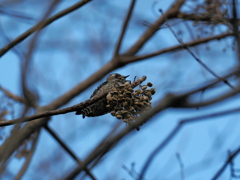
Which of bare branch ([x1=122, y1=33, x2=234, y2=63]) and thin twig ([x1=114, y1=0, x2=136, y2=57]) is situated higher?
thin twig ([x1=114, y1=0, x2=136, y2=57])

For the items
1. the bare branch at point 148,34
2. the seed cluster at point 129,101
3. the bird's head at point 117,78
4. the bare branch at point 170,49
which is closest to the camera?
the seed cluster at point 129,101

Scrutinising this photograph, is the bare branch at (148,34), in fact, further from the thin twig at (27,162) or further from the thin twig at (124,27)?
the thin twig at (27,162)

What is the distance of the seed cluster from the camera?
8.95 feet

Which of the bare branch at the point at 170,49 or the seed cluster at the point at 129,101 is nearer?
the seed cluster at the point at 129,101

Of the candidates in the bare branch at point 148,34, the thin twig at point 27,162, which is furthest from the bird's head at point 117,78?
the bare branch at point 148,34

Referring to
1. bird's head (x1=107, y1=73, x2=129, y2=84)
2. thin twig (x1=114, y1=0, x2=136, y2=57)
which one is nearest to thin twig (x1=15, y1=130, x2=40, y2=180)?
bird's head (x1=107, y1=73, x2=129, y2=84)

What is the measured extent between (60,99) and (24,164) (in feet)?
4.21

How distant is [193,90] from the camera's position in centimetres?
179

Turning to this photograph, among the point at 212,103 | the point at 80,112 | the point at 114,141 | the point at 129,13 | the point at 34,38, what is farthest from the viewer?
the point at 129,13

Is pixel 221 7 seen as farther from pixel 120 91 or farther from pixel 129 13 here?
pixel 120 91

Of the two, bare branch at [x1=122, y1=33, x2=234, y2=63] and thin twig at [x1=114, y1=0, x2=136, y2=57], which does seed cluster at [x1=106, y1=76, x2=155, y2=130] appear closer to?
thin twig at [x1=114, y1=0, x2=136, y2=57]

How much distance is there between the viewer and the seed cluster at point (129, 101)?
2729 mm

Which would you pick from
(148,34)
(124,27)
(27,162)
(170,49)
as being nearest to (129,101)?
(27,162)

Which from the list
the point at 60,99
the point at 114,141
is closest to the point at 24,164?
the point at 60,99
